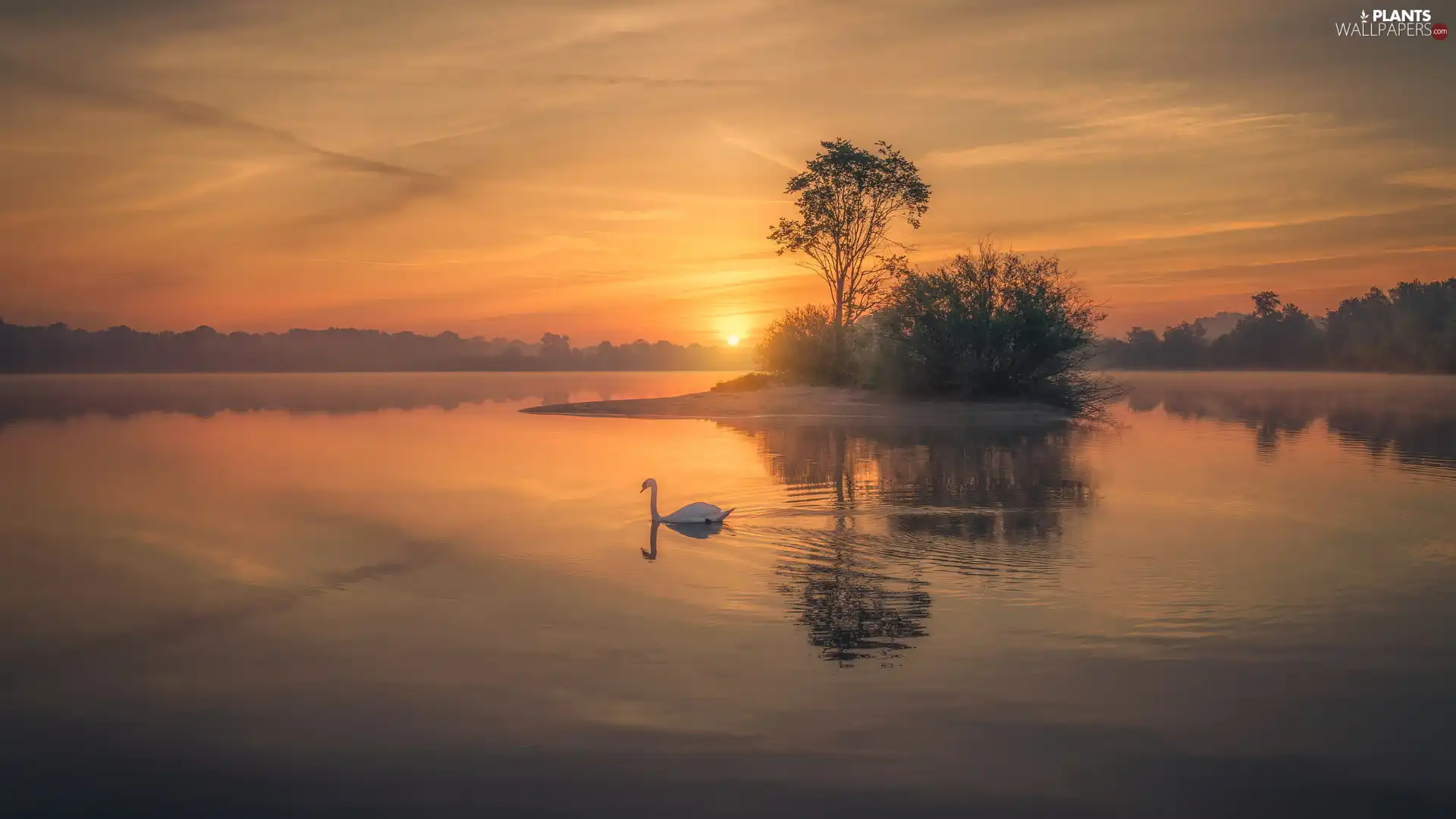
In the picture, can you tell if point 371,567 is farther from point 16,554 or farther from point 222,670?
point 16,554

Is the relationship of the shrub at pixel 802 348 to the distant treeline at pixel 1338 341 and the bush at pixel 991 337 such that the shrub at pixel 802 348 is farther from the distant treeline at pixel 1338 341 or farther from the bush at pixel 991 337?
the distant treeline at pixel 1338 341

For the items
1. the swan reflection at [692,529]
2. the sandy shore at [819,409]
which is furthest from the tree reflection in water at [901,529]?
the sandy shore at [819,409]

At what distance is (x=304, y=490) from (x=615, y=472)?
661cm

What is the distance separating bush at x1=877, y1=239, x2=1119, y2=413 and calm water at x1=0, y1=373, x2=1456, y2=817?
2267cm

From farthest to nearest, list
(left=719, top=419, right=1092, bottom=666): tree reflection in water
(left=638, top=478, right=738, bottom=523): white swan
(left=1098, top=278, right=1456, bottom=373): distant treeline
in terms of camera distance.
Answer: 1. (left=1098, top=278, right=1456, bottom=373): distant treeline
2. (left=638, top=478, right=738, bottom=523): white swan
3. (left=719, top=419, right=1092, bottom=666): tree reflection in water

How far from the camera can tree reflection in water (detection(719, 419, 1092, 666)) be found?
959cm

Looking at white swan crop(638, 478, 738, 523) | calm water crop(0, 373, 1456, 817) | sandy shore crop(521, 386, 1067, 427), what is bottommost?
calm water crop(0, 373, 1456, 817)

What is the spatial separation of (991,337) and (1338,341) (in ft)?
405

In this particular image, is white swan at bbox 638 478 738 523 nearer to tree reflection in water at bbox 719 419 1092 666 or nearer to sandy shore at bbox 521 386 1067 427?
tree reflection in water at bbox 719 419 1092 666

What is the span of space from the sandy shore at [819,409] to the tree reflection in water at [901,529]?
1313cm

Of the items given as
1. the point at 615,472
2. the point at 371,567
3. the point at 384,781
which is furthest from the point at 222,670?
the point at 615,472

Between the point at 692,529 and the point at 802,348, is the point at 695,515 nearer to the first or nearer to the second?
the point at 692,529

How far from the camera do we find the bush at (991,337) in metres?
42.2

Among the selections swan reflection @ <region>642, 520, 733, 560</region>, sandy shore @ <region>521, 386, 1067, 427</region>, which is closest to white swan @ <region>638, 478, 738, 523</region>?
swan reflection @ <region>642, 520, 733, 560</region>
